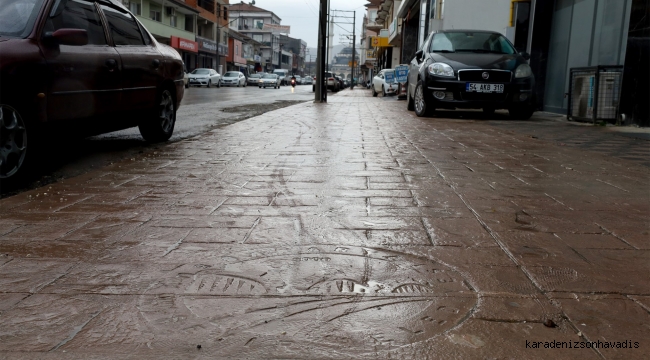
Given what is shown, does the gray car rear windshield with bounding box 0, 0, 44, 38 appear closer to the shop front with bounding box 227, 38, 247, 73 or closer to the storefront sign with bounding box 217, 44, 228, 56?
the storefront sign with bounding box 217, 44, 228, 56

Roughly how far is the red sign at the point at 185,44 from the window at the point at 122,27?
144ft

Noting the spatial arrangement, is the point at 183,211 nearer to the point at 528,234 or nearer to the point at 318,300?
the point at 318,300

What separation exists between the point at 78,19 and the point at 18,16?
2.39ft

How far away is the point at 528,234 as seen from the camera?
3277mm

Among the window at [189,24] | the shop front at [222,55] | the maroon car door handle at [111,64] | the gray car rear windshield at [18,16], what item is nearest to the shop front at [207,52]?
the shop front at [222,55]

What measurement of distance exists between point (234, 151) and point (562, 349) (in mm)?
4852

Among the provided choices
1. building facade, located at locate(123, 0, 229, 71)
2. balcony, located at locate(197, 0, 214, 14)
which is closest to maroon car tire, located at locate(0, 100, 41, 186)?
building facade, located at locate(123, 0, 229, 71)

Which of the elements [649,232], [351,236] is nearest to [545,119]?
[649,232]

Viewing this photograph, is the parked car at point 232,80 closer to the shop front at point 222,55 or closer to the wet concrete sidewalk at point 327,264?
the shop front at point 222,55

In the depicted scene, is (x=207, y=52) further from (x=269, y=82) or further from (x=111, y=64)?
(x=111, y=64)

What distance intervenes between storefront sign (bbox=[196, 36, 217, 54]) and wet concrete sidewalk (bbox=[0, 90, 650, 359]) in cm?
5479

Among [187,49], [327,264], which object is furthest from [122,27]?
[187,49]

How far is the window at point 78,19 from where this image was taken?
5.01m

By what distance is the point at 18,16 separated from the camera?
4.77 m
